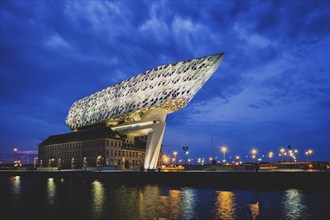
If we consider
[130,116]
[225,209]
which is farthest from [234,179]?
[130,116]

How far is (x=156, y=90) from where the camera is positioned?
62.7 m

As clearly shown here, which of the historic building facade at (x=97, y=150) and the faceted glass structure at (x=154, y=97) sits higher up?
the faceted glass structure at (x=154, y=97)

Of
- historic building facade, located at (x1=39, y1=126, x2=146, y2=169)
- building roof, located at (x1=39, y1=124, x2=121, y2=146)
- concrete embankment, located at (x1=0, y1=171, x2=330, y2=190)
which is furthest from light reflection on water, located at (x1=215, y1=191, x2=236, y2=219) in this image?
building roof, located at (x1=39, y1=124, x2=121, y2=146)

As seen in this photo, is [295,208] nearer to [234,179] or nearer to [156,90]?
[234,179]

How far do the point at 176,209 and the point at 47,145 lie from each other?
86.5m

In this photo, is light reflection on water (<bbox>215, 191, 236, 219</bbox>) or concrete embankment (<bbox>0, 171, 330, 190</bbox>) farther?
concrete embankment (<bbox>0, 171, 330, 190</bbox>)

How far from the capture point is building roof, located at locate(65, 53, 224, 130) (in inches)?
2275

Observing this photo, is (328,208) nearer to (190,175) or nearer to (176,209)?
(176,209)

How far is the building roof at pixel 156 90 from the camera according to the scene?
57781mm

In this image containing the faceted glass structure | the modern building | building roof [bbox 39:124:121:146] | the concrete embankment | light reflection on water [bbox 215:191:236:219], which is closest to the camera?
A: light reflection on water [bbox 215:191:236:219]

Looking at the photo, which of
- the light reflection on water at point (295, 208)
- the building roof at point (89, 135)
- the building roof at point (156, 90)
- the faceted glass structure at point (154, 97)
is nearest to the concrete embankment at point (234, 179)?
the light reflection on water at point (295, 208)

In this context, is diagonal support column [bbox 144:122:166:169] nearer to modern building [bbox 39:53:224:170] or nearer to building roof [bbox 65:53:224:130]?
modern building [bbox 39:53:224:170]

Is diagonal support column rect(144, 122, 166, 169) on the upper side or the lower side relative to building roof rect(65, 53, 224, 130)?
lower

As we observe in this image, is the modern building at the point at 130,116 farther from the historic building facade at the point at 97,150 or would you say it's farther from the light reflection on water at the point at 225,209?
the light reflection on water at the point at 225,209
